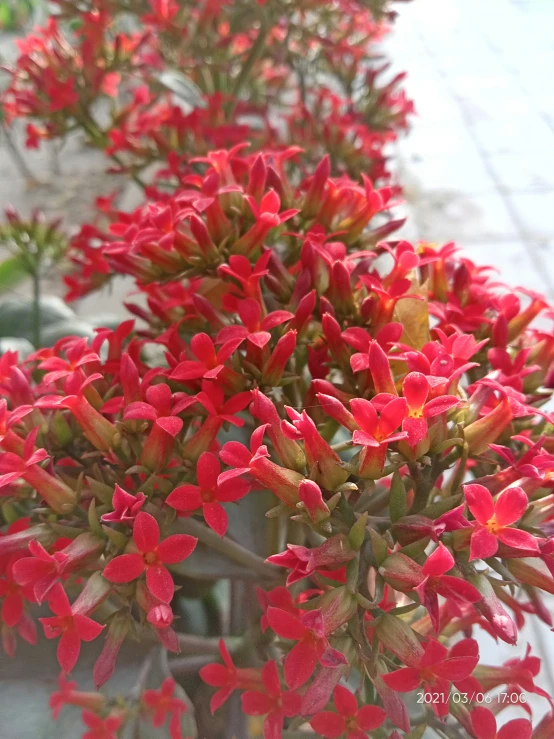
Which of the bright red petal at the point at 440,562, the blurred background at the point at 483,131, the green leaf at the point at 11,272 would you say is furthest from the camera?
the blurred background at the point at 483,131

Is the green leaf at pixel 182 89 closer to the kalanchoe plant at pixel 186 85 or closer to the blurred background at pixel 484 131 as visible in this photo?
the kalanchoe plant at pixel 186 85

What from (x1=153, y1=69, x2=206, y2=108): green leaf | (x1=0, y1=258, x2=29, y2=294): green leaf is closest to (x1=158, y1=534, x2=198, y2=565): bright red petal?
(x1=0, y1=258, x2=29, y2=294): green leaf

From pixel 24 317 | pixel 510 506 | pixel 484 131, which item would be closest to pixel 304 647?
pixel 510 506

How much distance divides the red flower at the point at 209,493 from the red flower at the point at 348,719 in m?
0.10

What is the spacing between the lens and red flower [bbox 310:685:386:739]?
0.31 m

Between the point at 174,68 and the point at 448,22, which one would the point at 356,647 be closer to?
the point at 174,68

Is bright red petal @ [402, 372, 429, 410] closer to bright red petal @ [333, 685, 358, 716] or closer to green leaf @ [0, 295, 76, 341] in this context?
bright red petal @ [333, 685, 358, 716]

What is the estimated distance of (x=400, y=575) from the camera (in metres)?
0.28

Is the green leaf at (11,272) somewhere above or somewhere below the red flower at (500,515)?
below

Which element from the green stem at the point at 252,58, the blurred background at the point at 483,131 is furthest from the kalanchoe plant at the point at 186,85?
the blurred background at the point at 483,131

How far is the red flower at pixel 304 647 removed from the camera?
0.25m

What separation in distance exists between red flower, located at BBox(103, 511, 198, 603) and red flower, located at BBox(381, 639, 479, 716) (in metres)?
0.10

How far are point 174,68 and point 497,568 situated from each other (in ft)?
3.12

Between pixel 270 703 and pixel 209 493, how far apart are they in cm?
12
